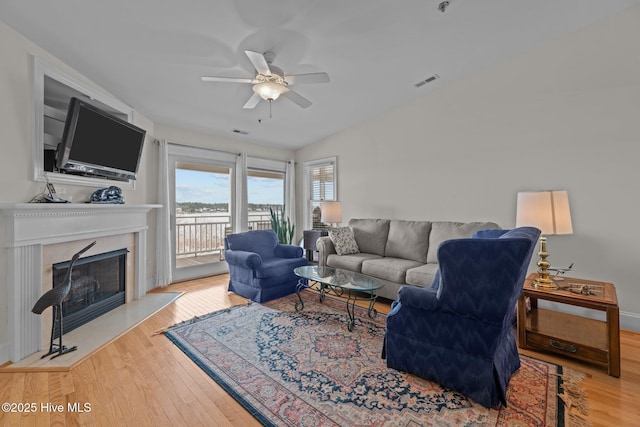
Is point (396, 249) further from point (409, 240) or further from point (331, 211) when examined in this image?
point (331, 211)

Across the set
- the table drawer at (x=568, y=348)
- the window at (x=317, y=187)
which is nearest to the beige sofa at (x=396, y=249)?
the table drawer at (x=568, y=348)

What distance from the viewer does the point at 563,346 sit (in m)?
2.11

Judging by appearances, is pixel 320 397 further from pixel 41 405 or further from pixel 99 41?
pixel 99 41

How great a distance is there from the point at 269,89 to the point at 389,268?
2.42 m

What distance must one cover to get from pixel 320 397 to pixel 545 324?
215 centimetres

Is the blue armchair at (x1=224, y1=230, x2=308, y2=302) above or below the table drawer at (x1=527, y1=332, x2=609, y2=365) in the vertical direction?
above

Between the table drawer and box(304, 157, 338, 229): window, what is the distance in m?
3.54

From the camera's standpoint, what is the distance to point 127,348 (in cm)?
232

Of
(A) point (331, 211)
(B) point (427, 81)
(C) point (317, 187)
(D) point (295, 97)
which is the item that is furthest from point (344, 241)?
(B) point (427, 81)

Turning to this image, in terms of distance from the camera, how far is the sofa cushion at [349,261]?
3.66 metres

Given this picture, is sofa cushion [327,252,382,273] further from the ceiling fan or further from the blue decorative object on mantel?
the blue decorative object on mantel

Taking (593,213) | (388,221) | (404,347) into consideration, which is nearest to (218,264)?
(388,221)

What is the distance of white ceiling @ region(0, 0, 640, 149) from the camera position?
2072mm

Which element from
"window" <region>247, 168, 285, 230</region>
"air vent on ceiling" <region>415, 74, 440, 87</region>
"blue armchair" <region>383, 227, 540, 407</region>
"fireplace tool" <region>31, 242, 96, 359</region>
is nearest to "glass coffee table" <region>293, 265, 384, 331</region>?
"blue armchair" <region>383, 227, 540, 407</region>
